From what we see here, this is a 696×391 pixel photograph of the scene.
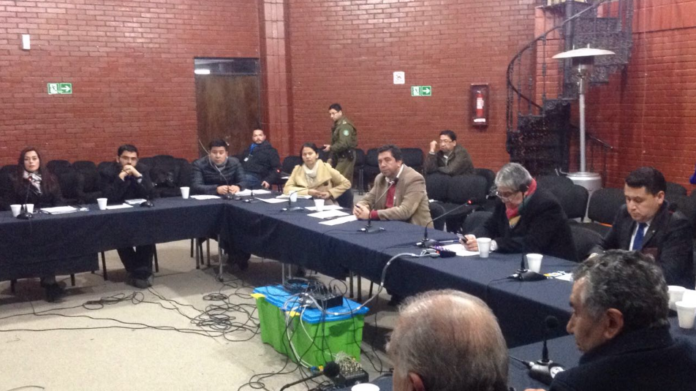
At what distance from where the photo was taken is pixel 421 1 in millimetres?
10570

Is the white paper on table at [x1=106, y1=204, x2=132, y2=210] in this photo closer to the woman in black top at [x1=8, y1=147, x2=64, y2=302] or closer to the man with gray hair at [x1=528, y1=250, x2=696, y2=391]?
the woman in black top at [x1=8, y1=147, x2=64, y2=302]

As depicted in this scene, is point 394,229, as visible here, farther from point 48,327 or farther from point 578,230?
point 48,327

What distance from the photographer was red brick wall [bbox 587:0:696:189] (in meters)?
7.98

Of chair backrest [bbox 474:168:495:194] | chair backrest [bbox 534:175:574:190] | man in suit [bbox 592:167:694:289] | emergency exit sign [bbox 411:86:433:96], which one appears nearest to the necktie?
man in suit [bbox 592:167:694:289]

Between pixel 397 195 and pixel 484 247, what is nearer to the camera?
pixel 484 247

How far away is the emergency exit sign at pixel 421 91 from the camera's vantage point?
1073 centimetres

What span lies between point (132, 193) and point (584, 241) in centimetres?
428

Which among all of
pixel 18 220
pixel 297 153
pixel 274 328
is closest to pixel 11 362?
pixel 18 220

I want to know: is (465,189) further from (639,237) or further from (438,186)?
(639,237)

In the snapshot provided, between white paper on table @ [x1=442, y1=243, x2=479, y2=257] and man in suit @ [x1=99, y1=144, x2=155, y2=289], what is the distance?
Result: 3.26 meters

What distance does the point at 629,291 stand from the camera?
174cm

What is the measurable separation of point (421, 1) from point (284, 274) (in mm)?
6512

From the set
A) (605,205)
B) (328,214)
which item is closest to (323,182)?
(328,214)

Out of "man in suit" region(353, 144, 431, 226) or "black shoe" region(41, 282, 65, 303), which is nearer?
"man in suit" region(353, 144, 431, 226)
